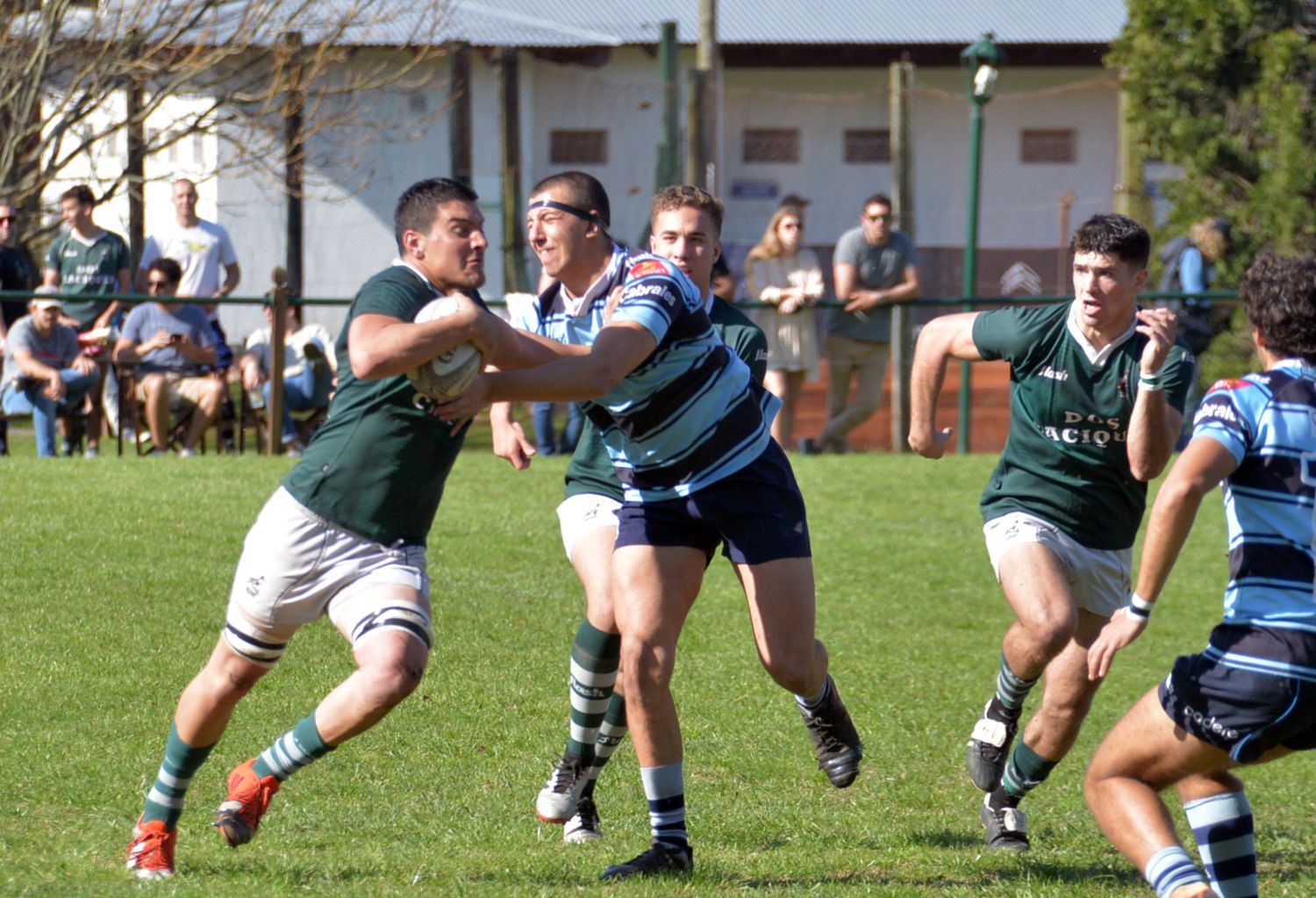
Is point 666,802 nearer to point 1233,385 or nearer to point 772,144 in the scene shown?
point 1233,385

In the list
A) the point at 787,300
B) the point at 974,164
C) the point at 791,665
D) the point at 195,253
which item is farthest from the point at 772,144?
the point at 791,665

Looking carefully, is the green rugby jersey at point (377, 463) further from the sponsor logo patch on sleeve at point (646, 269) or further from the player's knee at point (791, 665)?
the player's knee at point (791, 665)

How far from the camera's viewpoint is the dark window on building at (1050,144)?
88.7 feet

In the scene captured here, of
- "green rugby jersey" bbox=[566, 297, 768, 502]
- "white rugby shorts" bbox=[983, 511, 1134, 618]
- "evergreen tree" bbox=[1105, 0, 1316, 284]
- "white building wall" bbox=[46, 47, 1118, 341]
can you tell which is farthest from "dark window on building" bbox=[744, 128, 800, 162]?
"white rugby shorts" bbox=[983, 511, 1134, 618]

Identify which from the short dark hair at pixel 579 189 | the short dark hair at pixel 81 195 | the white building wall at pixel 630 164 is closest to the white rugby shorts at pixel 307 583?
the short dark hair at pixel 579 189

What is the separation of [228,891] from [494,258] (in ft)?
50.1

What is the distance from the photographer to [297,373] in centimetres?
1348

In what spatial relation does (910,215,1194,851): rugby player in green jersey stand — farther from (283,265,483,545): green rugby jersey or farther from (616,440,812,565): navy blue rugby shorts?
(283,265,483,545): green rugby jersey

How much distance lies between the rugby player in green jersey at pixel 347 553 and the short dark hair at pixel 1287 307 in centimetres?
184

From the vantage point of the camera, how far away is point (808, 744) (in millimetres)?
7012

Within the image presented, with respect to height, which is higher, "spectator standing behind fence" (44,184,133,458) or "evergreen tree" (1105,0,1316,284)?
"evergreen tree" (1105,0,1316,284)

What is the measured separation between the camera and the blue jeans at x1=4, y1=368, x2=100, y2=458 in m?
12.8

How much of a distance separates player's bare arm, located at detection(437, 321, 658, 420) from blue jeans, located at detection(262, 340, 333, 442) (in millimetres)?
9189

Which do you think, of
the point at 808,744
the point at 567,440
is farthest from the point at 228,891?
the point at 567,440
